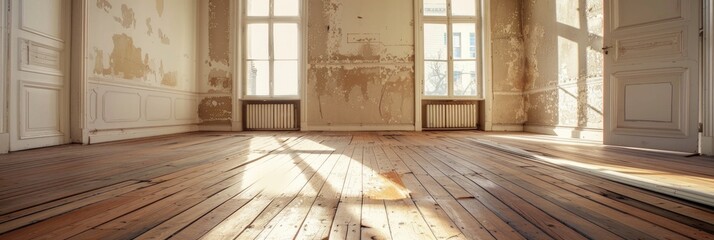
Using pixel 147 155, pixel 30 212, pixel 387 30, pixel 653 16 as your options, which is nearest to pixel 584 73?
pixel 653 16

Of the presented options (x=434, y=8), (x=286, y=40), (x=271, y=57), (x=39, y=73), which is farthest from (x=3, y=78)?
(x=434, y=8)

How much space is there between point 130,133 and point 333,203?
455 centimetres

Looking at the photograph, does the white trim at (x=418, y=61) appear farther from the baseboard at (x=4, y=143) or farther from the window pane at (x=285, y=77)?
the baseboard at (x=4, y=143)

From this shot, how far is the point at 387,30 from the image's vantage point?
6.70 metres

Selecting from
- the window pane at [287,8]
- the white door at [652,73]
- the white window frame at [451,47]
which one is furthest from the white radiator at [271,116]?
the white door at [652,73]

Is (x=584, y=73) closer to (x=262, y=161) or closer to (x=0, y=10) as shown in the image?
(x=262, y=161)

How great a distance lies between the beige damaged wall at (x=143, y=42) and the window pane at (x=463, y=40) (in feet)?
16.6

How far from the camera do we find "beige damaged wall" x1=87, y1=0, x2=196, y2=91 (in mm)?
4266

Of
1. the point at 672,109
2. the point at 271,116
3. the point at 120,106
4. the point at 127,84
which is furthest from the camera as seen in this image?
the point at 271,116

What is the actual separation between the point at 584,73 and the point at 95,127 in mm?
6382

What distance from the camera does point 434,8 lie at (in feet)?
22.4

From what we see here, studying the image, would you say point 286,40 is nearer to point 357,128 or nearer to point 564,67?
point 357,128

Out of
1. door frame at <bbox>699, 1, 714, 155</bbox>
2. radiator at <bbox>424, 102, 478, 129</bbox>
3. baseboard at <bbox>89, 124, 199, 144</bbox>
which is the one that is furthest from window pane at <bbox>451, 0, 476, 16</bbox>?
baseboard at <bbox>89, 124, 199, 144</bbox>

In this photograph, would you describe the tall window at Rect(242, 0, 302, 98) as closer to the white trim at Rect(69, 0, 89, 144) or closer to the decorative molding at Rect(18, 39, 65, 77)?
the white trim at Rect(69, 0, 89, 144)
